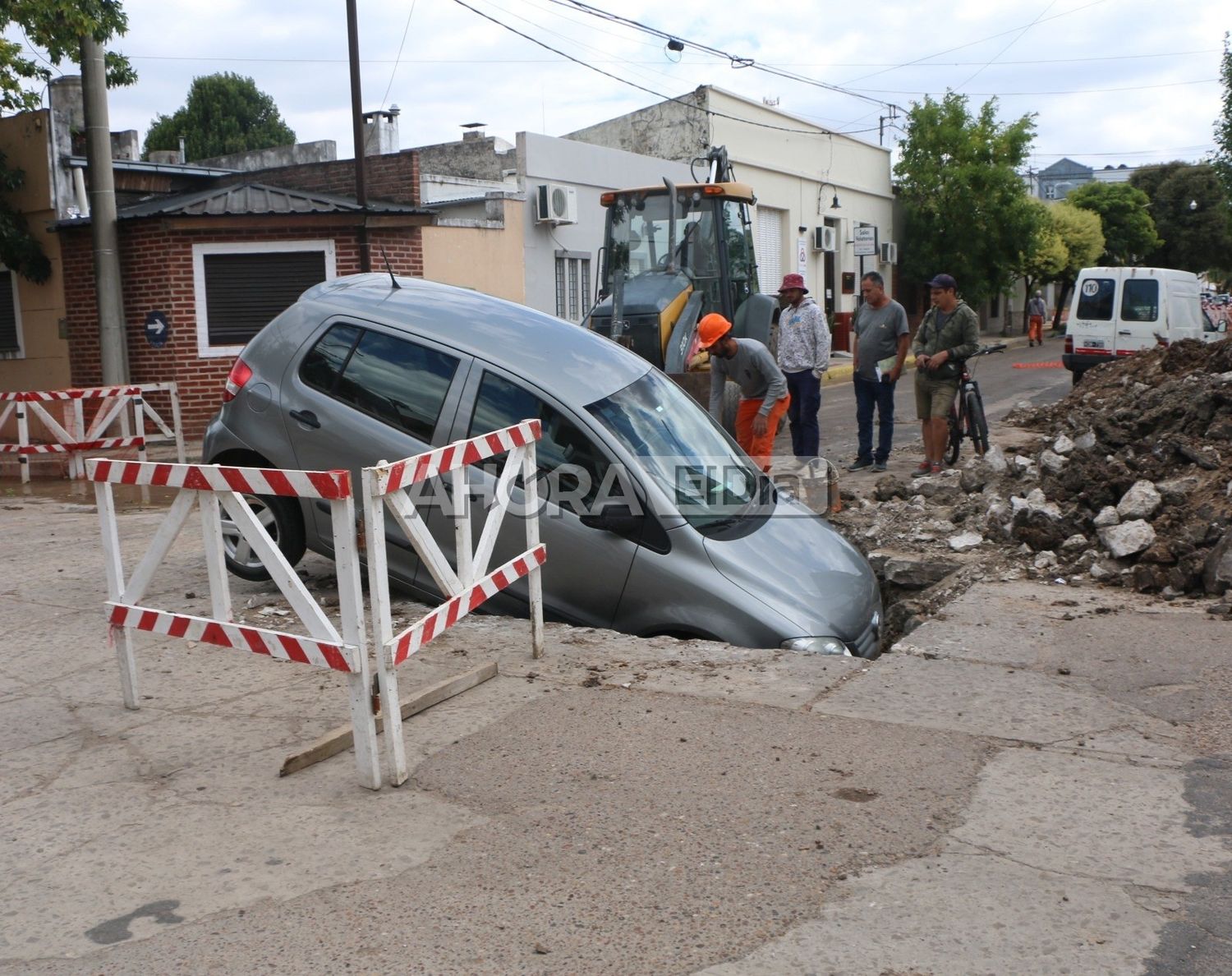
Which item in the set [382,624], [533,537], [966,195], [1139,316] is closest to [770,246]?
[966,195]

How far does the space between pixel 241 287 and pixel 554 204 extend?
7.08 m

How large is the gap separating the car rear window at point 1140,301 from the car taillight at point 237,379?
1710cm

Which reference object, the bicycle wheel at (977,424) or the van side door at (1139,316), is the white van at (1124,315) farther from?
the bicycle wheel at (977,424)

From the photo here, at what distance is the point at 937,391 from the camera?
10656 mm

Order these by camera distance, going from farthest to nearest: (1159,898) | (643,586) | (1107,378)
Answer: (1107,378) < (643,586) < (1159,898)

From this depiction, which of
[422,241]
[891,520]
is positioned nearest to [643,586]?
[891,520]

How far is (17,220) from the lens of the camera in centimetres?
1739

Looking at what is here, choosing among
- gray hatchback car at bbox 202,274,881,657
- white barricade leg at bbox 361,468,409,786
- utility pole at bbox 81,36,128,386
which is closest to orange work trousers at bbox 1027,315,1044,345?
utility pole at bbox 81,36,128,386

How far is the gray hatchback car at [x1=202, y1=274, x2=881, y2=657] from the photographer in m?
5.79

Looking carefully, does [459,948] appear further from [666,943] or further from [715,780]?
[715,780]

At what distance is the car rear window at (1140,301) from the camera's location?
65.5 feet

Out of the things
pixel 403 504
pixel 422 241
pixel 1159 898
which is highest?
pixel 422 241

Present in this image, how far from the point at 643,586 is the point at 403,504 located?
1.93 meters

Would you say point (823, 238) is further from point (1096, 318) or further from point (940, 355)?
point (940, 355)
